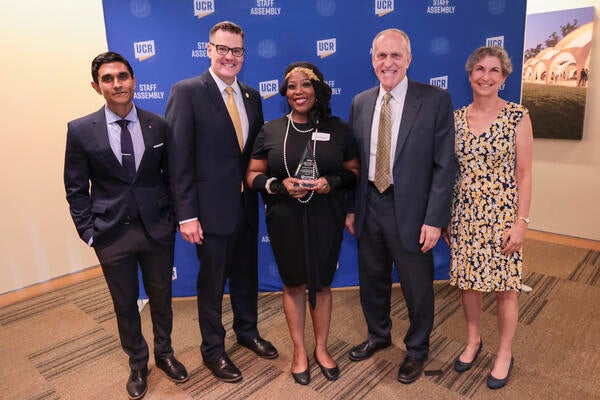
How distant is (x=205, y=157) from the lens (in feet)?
7.40

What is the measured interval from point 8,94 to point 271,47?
2.25 metres

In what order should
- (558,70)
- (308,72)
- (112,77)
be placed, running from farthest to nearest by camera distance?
1. (558,70)
2. (308,72)
3. (112,77)

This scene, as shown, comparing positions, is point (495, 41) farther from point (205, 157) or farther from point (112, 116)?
point (112, 116)

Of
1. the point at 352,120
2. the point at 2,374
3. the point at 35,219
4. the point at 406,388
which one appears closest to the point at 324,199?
the point at 352,120

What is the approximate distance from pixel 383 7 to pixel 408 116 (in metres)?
1.51

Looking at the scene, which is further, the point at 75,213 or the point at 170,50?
the point at 170,50

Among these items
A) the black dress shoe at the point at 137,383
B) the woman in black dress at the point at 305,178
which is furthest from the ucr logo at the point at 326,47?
the black dress shoe at the point at 137,383

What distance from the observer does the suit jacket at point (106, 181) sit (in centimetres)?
208

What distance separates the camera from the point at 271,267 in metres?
3.72

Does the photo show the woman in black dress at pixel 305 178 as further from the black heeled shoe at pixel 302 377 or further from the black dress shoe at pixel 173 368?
the black dress shoe at pixel 173 368

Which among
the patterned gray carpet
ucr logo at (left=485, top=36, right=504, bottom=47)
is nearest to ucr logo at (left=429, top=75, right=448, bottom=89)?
ucr logo at (left=485, top=36, right=504, bottom=47)

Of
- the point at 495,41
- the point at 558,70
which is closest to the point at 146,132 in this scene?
the point at 495,41

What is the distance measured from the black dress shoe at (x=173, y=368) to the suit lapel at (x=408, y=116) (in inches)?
67.2

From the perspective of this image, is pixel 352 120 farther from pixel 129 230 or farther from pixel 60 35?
pixel 60 35
